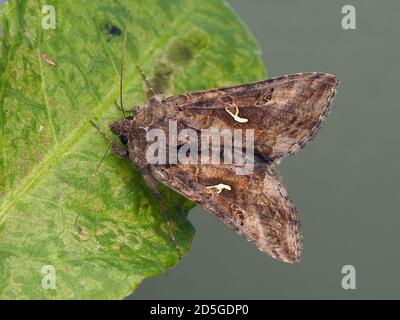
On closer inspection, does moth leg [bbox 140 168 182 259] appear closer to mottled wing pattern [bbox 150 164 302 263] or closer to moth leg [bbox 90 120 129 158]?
mottled wing pattern [bbox 150 164 302 263]

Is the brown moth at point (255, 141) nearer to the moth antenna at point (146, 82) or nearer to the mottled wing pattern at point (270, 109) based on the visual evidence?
the mottled wing pattern at point (270, 109)

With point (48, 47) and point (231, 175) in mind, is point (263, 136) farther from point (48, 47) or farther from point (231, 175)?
point (48, 47)

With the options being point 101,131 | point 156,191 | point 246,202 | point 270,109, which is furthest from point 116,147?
point 270,109

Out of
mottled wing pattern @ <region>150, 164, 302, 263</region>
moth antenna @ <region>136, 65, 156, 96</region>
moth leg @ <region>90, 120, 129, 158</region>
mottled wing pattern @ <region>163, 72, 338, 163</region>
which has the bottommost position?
mottled wing pattern @ <region>150, 164, 302, 263</region>

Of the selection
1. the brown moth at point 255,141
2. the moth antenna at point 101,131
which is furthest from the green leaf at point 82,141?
the brown moth at point 255,141

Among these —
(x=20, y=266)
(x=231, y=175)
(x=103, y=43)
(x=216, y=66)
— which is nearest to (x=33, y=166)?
(x=20, y=266)

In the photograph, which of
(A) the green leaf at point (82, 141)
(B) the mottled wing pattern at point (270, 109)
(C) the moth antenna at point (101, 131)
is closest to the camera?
(A) the green leaf at point (82, 141)

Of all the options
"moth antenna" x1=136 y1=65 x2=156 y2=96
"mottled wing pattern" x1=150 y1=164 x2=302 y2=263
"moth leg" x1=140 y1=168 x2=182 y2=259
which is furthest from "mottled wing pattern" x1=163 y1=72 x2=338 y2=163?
"moth leg" x1=140 y1=168 x2=182 y2=259
